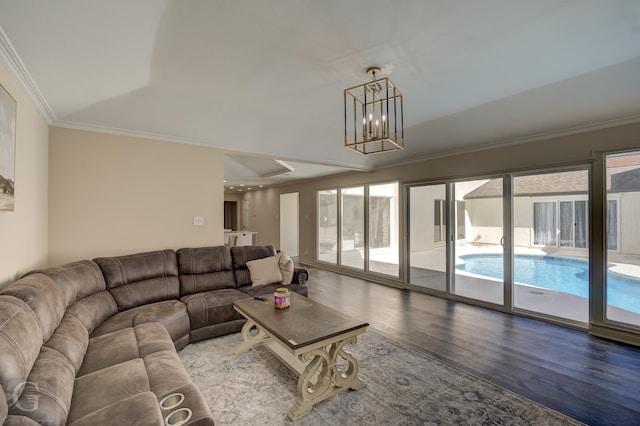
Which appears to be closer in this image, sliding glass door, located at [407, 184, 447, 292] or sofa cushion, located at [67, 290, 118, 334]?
sofa cushion, located at [67, 290, 118, 334]

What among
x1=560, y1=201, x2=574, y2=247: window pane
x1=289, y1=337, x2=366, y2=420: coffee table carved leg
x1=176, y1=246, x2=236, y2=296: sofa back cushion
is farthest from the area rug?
x1=560, y1=201, x2=574, y2=247: window pane

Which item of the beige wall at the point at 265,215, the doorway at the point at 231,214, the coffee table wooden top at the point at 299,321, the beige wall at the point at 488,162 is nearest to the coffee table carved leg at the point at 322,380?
the coffee table wooden top at the point at 299,321

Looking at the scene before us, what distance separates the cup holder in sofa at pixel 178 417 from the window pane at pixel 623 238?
448cm

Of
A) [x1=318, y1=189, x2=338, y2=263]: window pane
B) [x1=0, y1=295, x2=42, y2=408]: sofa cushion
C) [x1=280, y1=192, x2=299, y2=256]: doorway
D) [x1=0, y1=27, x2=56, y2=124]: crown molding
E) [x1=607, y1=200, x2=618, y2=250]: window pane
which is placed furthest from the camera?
[x1=280, y1=192, x2=299, y2=256]: doorway

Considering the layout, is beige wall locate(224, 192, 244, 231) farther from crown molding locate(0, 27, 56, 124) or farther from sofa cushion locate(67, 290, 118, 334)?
sofa cushion locate(67, 290, 118, 334)

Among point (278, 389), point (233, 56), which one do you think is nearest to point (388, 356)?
point (278, 389)

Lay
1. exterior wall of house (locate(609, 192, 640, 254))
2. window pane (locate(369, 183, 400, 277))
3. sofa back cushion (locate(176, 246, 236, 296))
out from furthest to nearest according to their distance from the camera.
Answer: window pane (locate(369, 183, 400, 277))
sofa back cushion (locate(176, 246, 236, 296))
exterior wall of house (locate(609, 192, 640, 254))

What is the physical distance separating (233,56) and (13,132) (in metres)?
1.76

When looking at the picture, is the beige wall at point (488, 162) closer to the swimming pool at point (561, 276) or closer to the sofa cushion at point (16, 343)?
the swimming pool at point (561, 276)

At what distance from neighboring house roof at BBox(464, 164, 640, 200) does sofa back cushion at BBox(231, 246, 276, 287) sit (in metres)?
3.58

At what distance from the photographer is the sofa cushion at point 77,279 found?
2345 mm

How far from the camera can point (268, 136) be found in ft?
15.0

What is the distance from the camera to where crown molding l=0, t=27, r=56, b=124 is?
1.90 meters

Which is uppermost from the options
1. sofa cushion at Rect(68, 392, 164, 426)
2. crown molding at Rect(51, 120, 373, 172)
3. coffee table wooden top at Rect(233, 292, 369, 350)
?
crown molding at Rect(51, 120, 373, 172)
